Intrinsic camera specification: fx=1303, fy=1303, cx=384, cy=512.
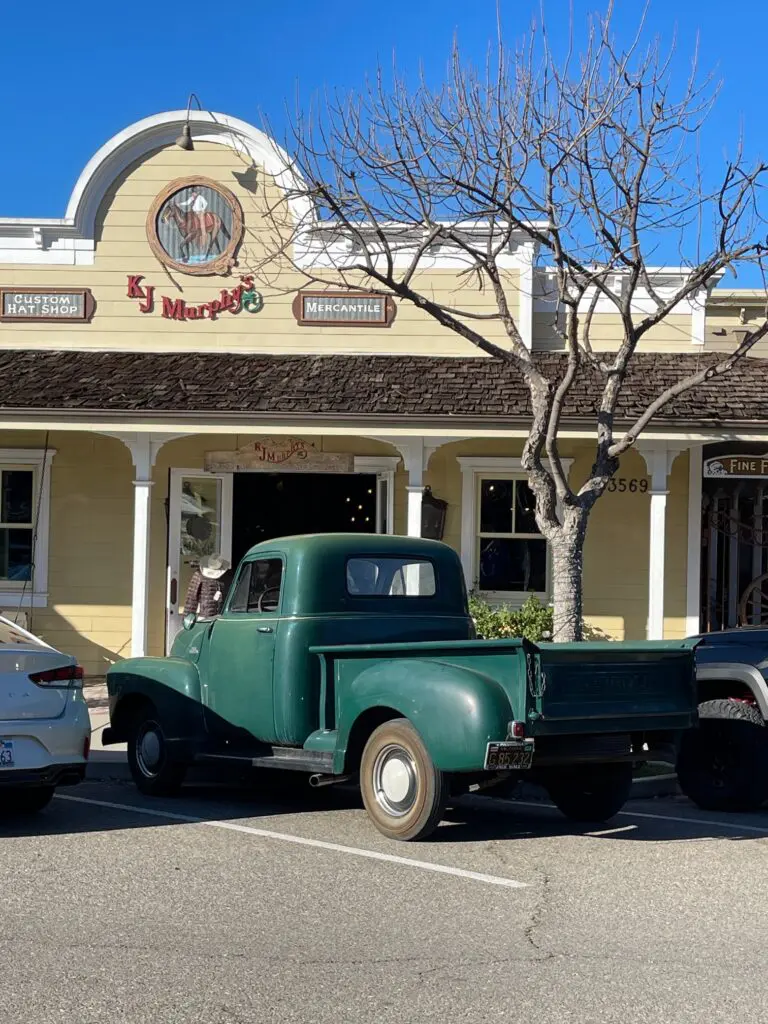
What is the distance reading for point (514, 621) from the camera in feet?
47.9

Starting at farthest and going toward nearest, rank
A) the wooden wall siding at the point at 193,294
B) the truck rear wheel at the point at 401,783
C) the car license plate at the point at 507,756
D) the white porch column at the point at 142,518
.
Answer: the wooden wall siding at the point at 193,294, the white porch column at the point at 142,518, the truck rear wheel at the point at 401,783, the car license plate at the point at 507,756

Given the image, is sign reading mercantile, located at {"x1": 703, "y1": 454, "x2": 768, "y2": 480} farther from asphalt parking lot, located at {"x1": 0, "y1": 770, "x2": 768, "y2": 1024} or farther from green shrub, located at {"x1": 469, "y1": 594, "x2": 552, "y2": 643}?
asphalt parking lot, located at {"x1": 0, "y1": 770, "x2": 768, "y2": 1024}

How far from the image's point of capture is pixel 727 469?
1563cm

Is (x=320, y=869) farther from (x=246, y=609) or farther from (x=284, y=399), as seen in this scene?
(x=284, y=399)

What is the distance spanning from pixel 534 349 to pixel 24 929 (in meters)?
11.6

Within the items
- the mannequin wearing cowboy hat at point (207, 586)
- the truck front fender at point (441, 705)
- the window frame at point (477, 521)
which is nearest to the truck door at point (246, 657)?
the truck front fender at point (441, 705)

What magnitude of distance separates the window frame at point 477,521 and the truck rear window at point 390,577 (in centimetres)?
626

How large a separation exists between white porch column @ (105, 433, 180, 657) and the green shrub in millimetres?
3635

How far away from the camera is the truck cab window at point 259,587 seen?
892 centimetres

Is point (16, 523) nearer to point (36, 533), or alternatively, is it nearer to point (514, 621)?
point (36, 533)

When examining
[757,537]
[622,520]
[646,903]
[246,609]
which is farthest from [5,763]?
[757,537]

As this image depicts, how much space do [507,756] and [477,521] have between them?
28.3 feet

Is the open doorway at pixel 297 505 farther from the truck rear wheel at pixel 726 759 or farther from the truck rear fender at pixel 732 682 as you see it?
the truck rear wheel at pixel 726 759

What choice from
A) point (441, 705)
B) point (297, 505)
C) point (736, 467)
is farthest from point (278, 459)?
point (441, 705)
